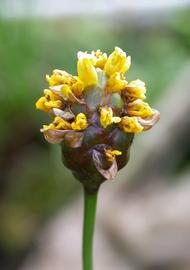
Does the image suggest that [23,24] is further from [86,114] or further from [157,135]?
[86,114]

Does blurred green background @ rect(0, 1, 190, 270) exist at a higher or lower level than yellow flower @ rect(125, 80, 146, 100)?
lower

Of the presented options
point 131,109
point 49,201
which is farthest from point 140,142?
point 131,109

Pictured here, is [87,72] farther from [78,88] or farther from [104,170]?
[104,170]

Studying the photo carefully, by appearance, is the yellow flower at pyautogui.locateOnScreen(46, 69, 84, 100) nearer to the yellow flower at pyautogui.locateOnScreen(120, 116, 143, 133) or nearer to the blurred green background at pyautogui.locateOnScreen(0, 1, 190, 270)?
the yellow flower at pyautogui.locateOnScreen(120, 116, 143, 133)

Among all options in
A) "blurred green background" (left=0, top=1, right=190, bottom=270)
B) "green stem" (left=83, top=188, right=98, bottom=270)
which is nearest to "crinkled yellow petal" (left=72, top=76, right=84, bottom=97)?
"green stem" (left=83, top=188, right=98, bottom=270)

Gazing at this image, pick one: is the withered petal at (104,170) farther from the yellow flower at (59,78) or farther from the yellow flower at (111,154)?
the yellow flower at (59,78)

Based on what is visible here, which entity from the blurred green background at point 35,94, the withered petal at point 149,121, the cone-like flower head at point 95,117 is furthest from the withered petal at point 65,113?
the blurred green background at point 35,94
